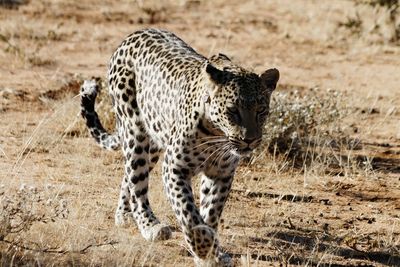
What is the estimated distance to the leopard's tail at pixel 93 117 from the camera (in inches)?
326

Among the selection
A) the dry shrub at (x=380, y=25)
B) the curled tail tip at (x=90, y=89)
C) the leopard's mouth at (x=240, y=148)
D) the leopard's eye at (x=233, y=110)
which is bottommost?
the dry shrub at (x=380, y=25)

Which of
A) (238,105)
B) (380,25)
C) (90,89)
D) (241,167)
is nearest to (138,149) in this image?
(90,89)

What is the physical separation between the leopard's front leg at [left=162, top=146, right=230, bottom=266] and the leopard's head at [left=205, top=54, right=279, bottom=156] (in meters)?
0.45

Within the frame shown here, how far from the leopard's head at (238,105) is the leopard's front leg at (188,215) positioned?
1.48 ft

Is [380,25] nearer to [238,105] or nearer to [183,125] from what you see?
[183,125]

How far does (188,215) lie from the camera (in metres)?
6.89

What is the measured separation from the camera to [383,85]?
540 inches

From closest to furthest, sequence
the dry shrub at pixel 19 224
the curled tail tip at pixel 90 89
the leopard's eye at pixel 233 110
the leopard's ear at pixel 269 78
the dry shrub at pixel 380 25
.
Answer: the dry shrub at pixel 19 224, the leopard's eye at pixel 233 110, the leopard's ear at pixel 269 78, the curled tail tip at pixel 90 89, the dry shrub at pixel 380 25

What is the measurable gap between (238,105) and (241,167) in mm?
3053

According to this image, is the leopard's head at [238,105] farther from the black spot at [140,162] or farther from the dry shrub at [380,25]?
the dry shrub at [380,25]

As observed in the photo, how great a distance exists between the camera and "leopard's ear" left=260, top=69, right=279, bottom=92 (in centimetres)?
692

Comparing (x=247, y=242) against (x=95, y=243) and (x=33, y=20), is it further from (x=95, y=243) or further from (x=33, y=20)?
(x=33, y=20)

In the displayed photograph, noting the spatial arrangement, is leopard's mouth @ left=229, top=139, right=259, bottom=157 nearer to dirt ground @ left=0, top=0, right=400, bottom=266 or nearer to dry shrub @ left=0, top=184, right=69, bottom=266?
dirt ground @ left=0, top=0, right=400, bottom=266

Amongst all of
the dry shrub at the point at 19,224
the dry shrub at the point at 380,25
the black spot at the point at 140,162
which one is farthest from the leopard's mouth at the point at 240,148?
the dry shrub at the point at 380,25
